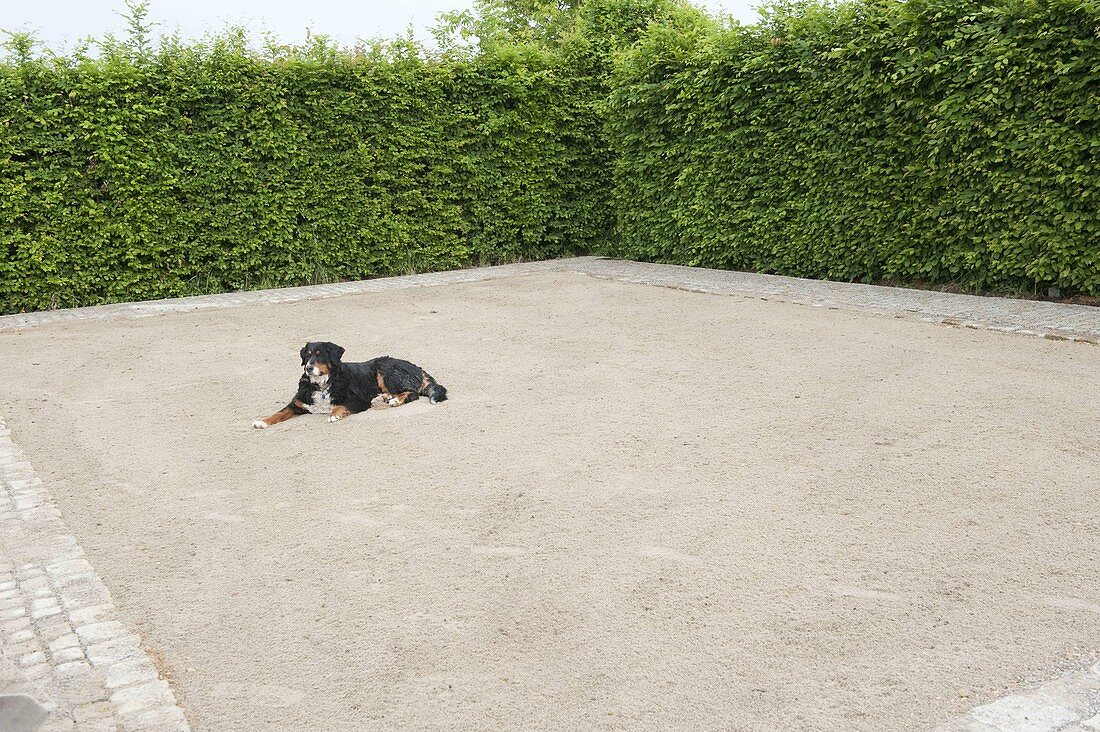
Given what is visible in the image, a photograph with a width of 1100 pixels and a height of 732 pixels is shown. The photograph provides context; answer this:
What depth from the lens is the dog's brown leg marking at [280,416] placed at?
702 centimetres

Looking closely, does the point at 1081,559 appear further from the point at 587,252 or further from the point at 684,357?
the point at 587,252

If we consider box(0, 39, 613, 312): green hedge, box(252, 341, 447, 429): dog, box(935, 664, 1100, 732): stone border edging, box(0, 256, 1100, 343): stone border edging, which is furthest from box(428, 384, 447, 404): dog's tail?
box(0, 39, 613, 312): green hedge

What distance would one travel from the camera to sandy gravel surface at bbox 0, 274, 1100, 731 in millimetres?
3576

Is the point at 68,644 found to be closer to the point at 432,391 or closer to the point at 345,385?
the point at 345,385

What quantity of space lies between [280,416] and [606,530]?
10.2 feet

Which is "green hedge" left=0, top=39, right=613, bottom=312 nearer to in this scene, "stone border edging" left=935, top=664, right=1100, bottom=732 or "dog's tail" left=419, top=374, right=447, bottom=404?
"dog's tail" left=419, top=374, right=447, bottom=404

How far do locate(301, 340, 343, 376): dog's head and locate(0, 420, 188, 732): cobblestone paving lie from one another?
203 centimetres

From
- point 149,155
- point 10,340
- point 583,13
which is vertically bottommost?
point 10,340

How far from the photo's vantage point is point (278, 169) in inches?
553

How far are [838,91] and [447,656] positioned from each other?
10.5 m

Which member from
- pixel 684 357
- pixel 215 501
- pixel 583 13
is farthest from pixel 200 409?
pixel 583 13

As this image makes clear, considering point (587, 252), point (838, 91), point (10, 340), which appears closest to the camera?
point (10, 340)

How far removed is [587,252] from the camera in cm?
1742

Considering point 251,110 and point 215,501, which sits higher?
point 251,110
